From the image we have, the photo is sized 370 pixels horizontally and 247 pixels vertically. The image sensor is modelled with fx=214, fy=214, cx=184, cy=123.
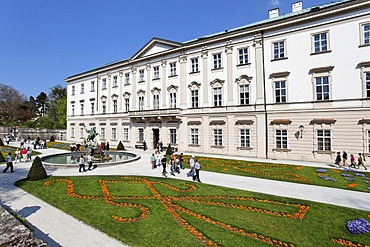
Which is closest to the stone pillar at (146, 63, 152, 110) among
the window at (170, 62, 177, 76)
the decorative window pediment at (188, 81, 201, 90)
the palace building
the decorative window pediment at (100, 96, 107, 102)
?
the palace building

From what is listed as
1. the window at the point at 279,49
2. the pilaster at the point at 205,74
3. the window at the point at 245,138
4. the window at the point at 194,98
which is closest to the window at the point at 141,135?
the window at the point at 194,98

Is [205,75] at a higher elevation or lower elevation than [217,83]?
higher

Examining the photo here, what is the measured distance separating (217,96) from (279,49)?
32.3 feet

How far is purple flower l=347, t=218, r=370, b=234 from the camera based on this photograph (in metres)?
8.41

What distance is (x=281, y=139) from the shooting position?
26234 millimetres

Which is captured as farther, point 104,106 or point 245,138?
point 104,106

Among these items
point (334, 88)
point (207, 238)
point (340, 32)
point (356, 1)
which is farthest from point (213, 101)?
point (207, 238)

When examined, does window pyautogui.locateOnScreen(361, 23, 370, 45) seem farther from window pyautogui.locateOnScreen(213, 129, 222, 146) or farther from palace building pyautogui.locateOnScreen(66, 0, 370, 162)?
window pyautogui.locateOnScreen(213, 129, 222, 146)

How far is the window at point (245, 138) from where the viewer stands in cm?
2842

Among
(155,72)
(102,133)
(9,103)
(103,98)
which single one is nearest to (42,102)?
(9,103)

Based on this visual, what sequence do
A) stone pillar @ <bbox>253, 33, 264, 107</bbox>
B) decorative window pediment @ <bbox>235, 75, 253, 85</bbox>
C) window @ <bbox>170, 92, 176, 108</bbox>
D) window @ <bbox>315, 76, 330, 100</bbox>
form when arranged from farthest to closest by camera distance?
window @ <bbox>170, 92, 176, 108</bbox>
decorative window pediment @ <bbox>235, 75, 253, 85</bbox>
stone pillar @ <bbox>253, 33, 264, 107</bbox>
window @ <bbox>315, 76, 330, 100</bbox>

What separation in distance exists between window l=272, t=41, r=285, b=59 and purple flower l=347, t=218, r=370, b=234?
2195cm

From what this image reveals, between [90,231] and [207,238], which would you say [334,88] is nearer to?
[207,238]

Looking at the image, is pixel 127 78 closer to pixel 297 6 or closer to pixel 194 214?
pixel 297 6
